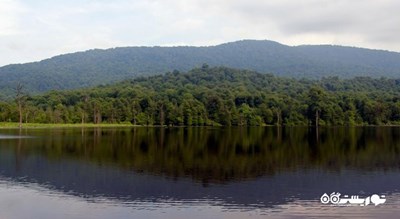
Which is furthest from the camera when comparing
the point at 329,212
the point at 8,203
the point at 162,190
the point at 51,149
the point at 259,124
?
the point at 259,124

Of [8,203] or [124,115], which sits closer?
[8,203]

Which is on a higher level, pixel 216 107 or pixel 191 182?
pixel 216 107

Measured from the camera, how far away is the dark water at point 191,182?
872 inches

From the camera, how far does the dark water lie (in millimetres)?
22156

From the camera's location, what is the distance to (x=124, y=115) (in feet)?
424

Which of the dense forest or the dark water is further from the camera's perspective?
the dense forest

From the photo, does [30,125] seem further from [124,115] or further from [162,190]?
[162,190]

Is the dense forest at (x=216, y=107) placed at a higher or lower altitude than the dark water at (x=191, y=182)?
higher

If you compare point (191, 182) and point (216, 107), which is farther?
point (216, 107)

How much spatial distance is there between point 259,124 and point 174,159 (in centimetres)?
9887

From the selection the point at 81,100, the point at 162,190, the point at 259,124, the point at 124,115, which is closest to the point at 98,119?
the point at 124,115

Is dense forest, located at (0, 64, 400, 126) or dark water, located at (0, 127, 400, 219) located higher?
dense forest, located at (0, 64, 400, 126)

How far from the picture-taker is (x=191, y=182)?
1146 inches

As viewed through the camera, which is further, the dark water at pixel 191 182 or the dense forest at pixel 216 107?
the dense forest at pixel 216 107
